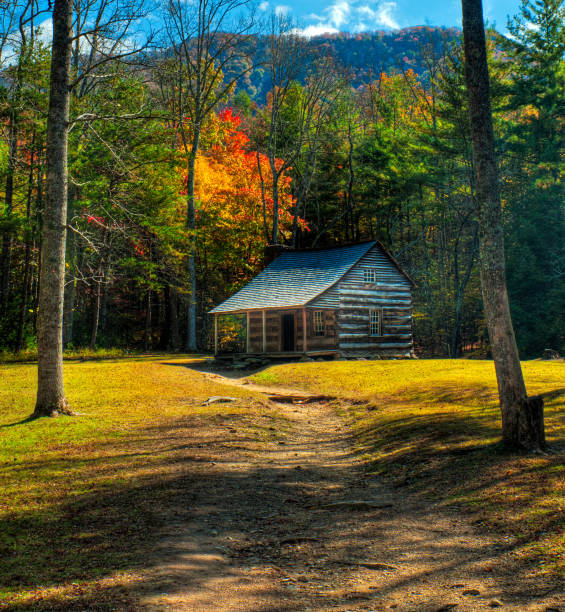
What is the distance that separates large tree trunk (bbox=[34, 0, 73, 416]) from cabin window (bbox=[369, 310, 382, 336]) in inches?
885

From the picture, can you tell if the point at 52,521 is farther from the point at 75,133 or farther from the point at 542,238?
the point at 542,238

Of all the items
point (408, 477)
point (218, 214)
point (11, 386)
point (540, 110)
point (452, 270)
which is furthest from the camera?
point (452, 270)

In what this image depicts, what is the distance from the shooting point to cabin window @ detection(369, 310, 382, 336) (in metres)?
32.3

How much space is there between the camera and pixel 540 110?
3612 centimetres

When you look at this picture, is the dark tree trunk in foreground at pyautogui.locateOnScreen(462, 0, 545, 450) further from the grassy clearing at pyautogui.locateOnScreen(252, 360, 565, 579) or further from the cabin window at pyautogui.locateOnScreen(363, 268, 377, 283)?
the cabin window at pyautogui.locateOnScreen(363, 268, 377, 283)

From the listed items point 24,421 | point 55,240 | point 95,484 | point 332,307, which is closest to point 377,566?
point 95,484

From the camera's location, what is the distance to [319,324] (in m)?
Answer: 31.7

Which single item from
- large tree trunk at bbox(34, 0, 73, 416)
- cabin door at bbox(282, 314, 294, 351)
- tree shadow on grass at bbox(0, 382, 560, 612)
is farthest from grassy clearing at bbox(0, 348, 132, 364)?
tree shadow on grass at bbox(0, 382, 560, 612)

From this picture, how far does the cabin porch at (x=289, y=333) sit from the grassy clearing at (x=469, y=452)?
11.0 meters

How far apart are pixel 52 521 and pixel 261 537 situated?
2284 millimetres

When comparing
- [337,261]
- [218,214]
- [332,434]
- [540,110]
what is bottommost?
[332,434]

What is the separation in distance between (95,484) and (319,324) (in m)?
24.9

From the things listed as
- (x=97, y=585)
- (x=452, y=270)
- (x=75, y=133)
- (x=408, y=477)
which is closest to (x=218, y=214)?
(x=75, y=133)

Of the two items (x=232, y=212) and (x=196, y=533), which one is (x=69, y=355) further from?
(x=196, y=533)
